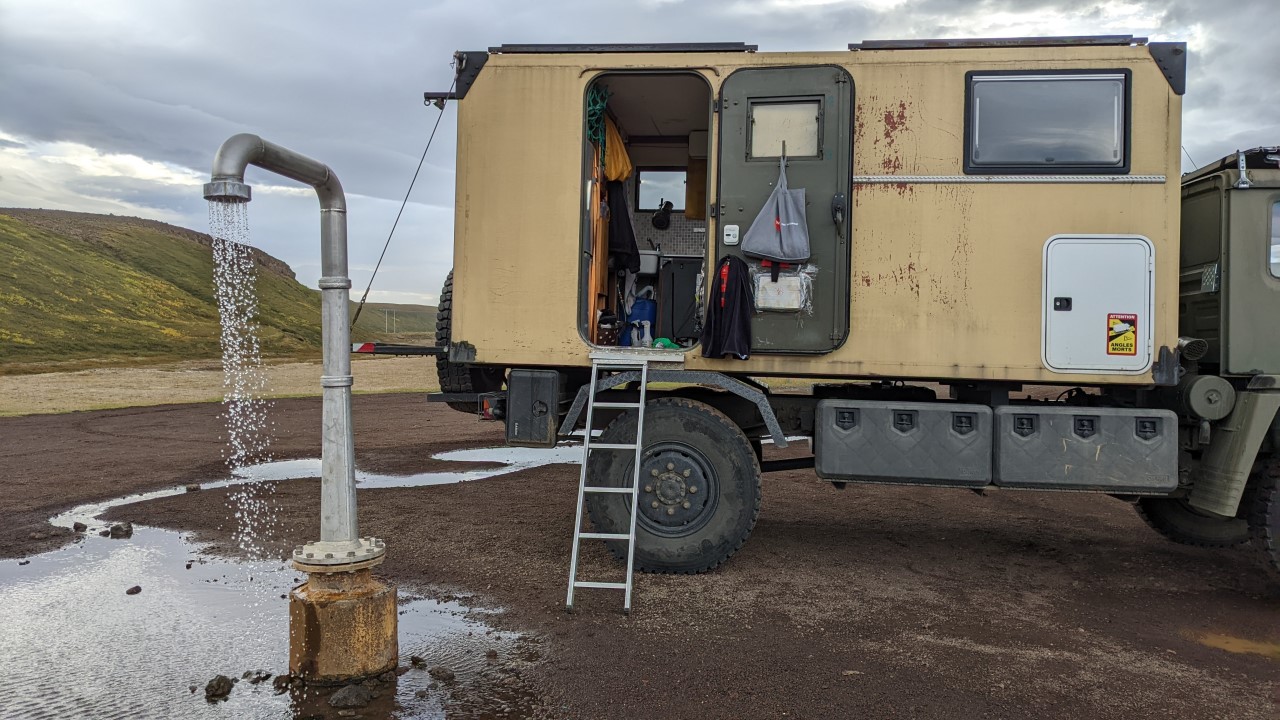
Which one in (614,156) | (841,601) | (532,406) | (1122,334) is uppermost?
(614,156)

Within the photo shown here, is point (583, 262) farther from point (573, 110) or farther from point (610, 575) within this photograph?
point (610, 575)

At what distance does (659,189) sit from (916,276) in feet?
11.2

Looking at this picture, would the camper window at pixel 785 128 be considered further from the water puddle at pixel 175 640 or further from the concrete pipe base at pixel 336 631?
the concrete pipe base at pixel 336 631

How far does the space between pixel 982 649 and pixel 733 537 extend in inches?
72.8

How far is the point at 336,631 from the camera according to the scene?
3.98m

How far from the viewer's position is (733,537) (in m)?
6.02

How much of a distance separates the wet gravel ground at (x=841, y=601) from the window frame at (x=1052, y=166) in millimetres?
2878

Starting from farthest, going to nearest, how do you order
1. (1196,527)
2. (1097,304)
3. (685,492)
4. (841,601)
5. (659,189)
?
(659,189), (1196,527), (685,492), (1097,304), (841,601)

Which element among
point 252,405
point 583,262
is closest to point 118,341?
point 252,405

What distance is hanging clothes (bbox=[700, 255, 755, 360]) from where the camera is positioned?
19.5ft

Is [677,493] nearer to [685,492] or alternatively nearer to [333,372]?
[685,492]

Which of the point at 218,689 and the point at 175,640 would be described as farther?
the point at 175,640

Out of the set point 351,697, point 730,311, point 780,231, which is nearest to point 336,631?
point 351,697

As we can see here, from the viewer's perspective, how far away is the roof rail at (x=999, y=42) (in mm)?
5824
